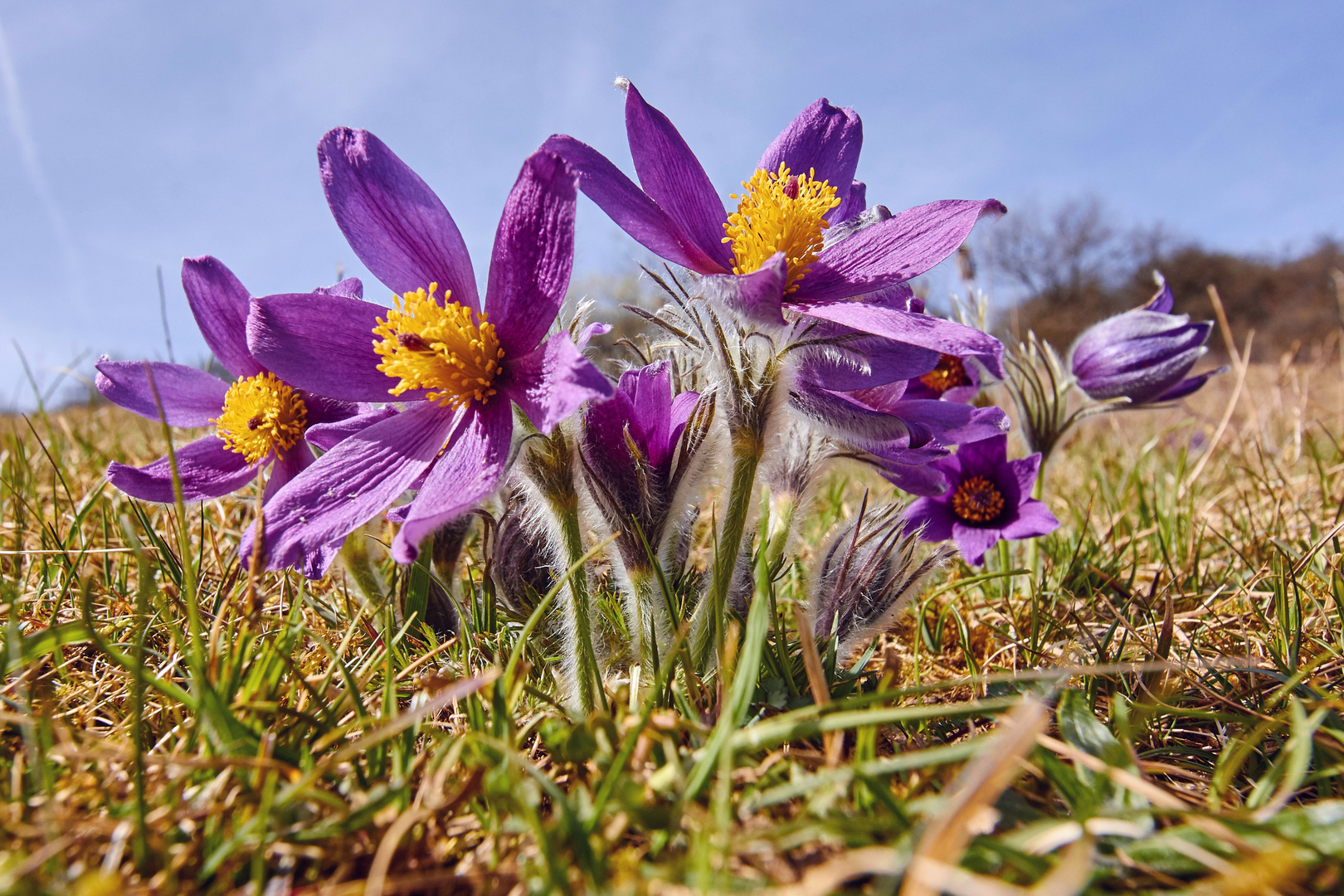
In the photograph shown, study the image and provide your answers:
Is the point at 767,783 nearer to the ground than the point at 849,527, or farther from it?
nearer to the ground

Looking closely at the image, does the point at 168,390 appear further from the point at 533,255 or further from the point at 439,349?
the point at 533,255

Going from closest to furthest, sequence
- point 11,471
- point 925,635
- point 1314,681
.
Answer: point 1314,681 < point 925,635 < point 11,471

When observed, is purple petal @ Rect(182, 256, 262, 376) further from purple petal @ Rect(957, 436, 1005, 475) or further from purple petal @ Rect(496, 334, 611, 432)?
purple petal @ Rect(957, 436, 1005, 475)

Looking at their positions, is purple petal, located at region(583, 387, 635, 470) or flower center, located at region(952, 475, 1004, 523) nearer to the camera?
purple petal, located at region(583, 387, 635, 470)

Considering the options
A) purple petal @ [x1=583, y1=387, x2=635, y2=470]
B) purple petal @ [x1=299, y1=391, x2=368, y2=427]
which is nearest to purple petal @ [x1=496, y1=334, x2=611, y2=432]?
purple petal @ [x1=583, y1=387, x2=635, y2=470]

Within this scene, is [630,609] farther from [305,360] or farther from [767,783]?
[305,360]

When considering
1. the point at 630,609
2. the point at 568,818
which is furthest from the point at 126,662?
the point at 630,609

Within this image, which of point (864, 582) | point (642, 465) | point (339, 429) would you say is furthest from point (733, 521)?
point (339, 429)
